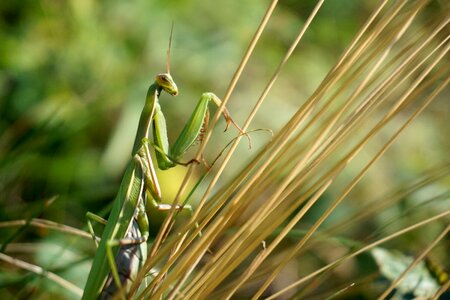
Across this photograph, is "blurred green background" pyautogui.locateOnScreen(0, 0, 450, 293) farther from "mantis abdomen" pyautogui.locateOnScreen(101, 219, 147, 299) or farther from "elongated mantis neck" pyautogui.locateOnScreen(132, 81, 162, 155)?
"mantis abdomen" pyautogui.locateOnScreen(101, 219, 147, 299)

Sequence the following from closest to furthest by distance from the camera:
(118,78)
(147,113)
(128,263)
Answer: (128,263) → (147,113) → (118,78)

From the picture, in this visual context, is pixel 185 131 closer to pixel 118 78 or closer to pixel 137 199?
pixel 137 199

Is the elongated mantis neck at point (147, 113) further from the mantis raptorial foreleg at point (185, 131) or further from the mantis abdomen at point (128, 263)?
the mantis abdomen at point (128, 263)

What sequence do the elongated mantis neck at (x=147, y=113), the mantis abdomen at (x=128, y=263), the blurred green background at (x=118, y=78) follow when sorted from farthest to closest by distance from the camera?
the blurred green background at (x=118, y=78), the elongated mantis neck at (x=147, y=113), the mantis abdomen at (x=128, y=263)

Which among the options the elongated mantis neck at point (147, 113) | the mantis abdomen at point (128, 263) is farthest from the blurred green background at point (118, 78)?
the mantis abdomen at point (128, 263)

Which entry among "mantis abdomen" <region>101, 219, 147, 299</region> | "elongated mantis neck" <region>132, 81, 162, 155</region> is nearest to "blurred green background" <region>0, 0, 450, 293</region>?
"elongated mantis neck" <region>132, 81, 162, 155</region>

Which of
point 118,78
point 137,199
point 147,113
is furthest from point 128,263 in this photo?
point 118,78

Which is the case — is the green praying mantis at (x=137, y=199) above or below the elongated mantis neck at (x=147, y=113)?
below
